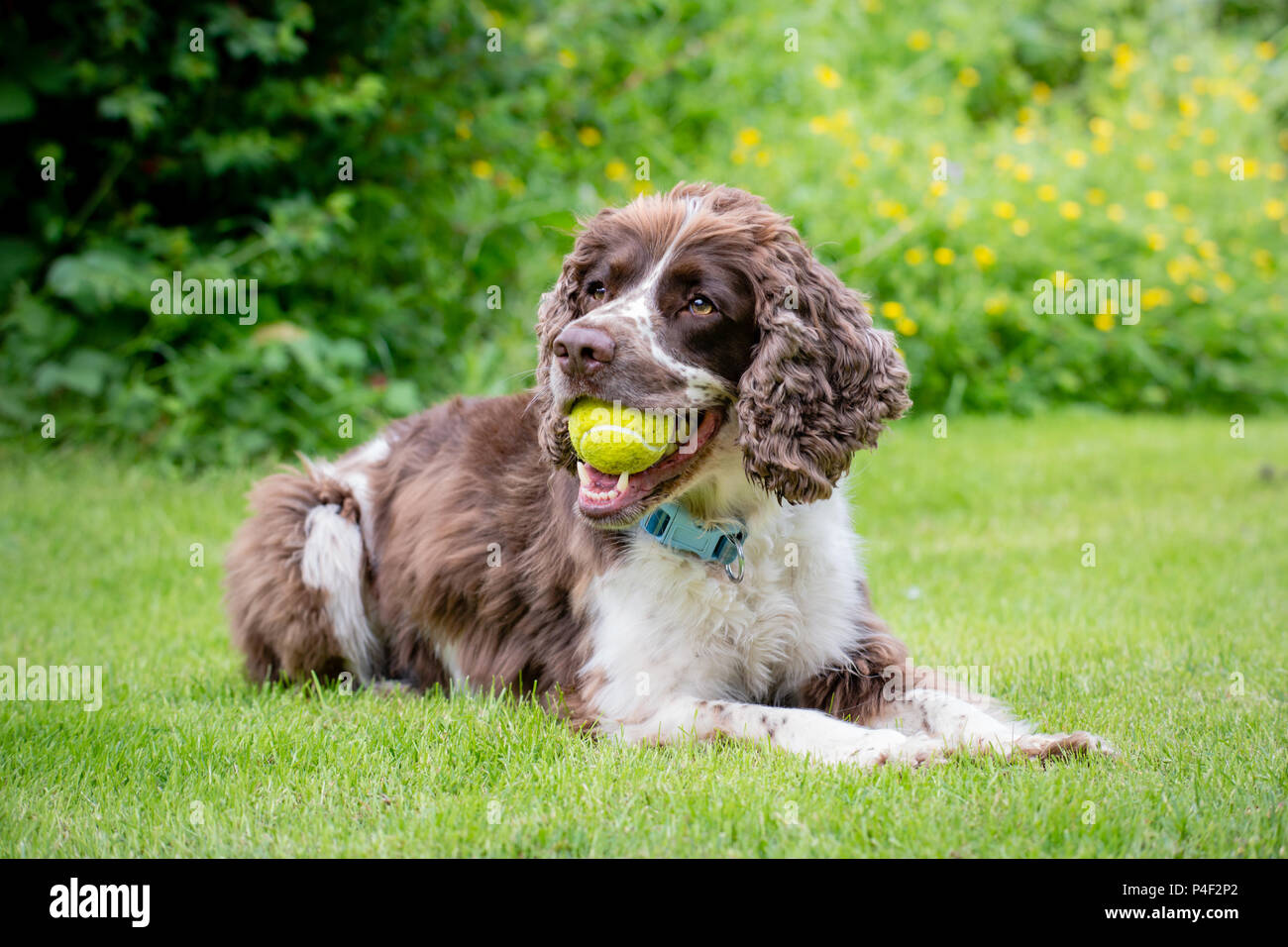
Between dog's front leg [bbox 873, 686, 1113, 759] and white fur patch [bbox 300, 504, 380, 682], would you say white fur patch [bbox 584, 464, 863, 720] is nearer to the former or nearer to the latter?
dog's front leg [bbox 873, 686, 1113, 759]

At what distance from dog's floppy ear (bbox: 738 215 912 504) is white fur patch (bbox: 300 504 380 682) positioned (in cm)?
176

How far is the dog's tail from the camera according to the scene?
15.3 ft

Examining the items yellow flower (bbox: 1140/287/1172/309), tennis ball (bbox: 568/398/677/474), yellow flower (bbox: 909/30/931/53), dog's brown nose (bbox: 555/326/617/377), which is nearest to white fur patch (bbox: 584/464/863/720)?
tennis ball (bbox: 568/398/677/474)

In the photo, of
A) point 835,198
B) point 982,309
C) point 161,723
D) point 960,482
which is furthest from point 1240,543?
point 161,723

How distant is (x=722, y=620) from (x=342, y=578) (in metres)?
1.59

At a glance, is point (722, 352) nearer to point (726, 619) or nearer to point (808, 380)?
point (808, 380)

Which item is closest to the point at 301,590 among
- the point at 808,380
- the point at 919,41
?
the point at 808,380

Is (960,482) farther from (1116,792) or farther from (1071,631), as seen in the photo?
(1116,792)

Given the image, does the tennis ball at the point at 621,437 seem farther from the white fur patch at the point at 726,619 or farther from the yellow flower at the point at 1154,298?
the yellow flower at the point at 1154,298

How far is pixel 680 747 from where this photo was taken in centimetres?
362

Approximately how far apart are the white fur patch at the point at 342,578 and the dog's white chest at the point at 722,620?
117cm

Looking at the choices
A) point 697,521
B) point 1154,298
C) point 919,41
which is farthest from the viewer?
point 919,41

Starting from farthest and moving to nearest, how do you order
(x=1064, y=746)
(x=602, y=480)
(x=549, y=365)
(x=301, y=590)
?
(x=301, y=590) → (x=549, y=365) → (x=602, y=480) → (x=1064, y=746)
